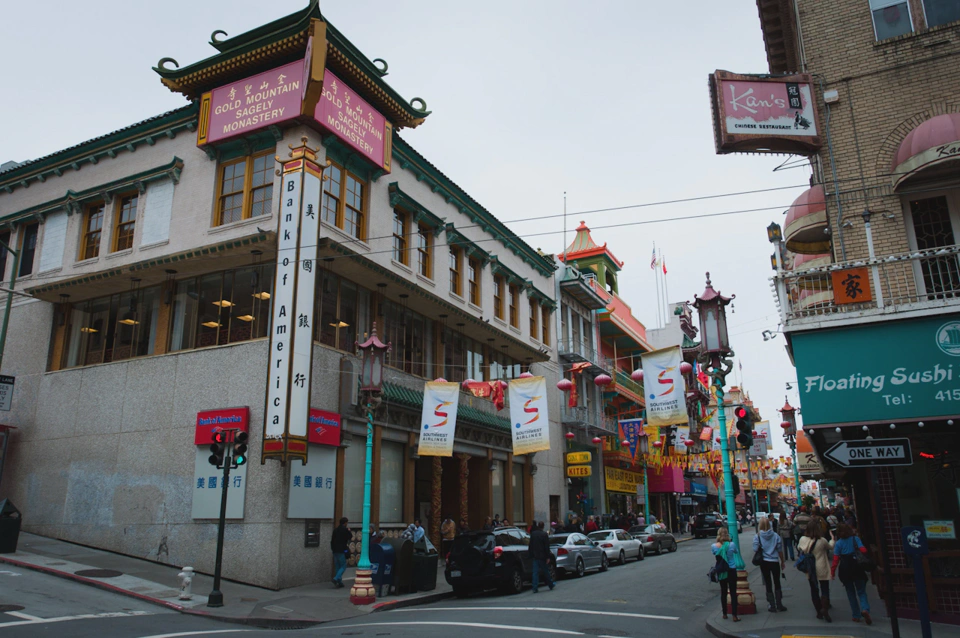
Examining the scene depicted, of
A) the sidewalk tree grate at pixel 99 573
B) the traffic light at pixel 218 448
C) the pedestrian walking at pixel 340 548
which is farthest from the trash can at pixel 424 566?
the sidewalk tree grate at pixel 99 573

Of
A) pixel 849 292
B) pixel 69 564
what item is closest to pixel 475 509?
pixel 69 564

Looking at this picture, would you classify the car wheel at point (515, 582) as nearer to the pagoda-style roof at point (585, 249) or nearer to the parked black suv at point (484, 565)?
the parked black suv at point (484, 565)

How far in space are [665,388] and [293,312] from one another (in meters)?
11.6

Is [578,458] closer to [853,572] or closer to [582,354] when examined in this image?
[582,354]

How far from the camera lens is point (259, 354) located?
19969mm

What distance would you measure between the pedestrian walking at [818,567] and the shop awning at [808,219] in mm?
7311

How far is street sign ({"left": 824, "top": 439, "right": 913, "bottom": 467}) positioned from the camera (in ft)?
32.9

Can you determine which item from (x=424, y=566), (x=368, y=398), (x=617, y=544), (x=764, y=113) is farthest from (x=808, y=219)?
(x=617, y=544)

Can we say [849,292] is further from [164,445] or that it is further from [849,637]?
[164,445]

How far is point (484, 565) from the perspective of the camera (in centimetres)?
1844

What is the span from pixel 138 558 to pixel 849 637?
1784cm

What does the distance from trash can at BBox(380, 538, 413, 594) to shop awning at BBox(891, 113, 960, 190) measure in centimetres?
1361

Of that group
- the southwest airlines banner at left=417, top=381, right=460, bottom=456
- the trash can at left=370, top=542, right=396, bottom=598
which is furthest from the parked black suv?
the southwest airlines banner at left=417, top=381, right=460, bottom=456

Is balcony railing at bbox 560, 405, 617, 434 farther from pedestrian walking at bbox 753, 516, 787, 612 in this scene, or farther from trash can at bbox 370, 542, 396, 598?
pedestrian walking at bbox 753, 516, 787, 612
